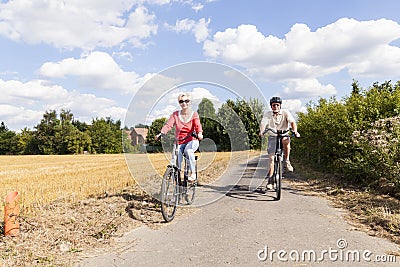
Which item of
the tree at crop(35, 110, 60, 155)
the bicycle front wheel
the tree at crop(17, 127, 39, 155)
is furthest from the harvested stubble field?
the tree at crop(17, 127, 39, 155)

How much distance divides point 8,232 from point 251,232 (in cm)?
349

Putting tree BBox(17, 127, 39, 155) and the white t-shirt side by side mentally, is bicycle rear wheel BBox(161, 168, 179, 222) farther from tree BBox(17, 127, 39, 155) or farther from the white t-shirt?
tree BBox(17, 127, 39, 155)

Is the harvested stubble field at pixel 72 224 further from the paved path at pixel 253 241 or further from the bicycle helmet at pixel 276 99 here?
the bicycle helmet at pixel 276 99

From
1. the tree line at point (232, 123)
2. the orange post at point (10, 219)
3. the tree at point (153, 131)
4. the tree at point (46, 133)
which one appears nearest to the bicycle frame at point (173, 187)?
the tree at point (153, 131)

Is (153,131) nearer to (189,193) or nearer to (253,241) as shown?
(189,193)

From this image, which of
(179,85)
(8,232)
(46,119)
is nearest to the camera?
(8,232)

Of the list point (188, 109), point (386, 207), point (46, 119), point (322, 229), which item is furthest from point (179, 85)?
point (46, 119)

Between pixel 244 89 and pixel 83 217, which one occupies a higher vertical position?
pixel 244 89

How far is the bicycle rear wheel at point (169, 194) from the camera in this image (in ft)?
17.9

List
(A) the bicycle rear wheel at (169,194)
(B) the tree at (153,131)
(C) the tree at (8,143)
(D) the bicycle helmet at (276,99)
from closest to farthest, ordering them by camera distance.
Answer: (A) the bicycle rear wheel at (169,194) → (D) the bicycle helmet at (276,99) → (B) the tree at (153,131) → (C) the tree at (8,143)

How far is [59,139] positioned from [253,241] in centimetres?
7381

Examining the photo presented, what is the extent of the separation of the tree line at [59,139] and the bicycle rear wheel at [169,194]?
209 feet

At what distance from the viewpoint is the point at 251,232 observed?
15.8 feet

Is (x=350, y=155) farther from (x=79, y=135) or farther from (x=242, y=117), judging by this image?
(x=79, y=135)
